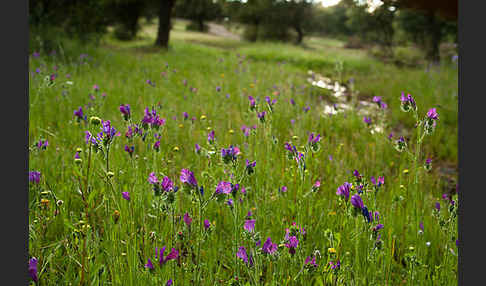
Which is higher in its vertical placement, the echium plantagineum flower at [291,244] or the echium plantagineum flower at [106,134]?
the echium plantagineum flower at [106,134]

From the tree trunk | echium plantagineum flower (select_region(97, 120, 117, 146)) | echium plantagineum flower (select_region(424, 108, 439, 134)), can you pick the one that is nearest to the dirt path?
the tree trunk

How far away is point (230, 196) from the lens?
1.46 m

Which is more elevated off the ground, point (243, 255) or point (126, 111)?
point (126, 111)

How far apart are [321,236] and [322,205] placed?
315 millimetres

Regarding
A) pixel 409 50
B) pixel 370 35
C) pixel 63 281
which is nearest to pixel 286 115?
pixel 63 281

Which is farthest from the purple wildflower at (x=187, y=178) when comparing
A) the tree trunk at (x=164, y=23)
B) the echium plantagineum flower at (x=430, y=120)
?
the tree trunk at (x=164, y=23)

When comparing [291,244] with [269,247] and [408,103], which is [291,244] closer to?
[269,247]

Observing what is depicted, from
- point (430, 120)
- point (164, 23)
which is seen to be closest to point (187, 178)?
point (430, 120)

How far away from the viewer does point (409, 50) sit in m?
19.2

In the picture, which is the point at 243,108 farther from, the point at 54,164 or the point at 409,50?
the point at 409,50

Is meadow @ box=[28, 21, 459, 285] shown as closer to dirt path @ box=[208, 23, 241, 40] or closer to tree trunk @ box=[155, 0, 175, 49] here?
tree trunk @ box=[155, 0, 175, 49]

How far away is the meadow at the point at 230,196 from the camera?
139 cm

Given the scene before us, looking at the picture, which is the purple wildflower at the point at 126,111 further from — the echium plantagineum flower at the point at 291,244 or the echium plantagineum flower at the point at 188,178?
the echium plantagineum flower at the point at 291,244

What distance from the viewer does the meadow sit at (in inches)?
54.7
